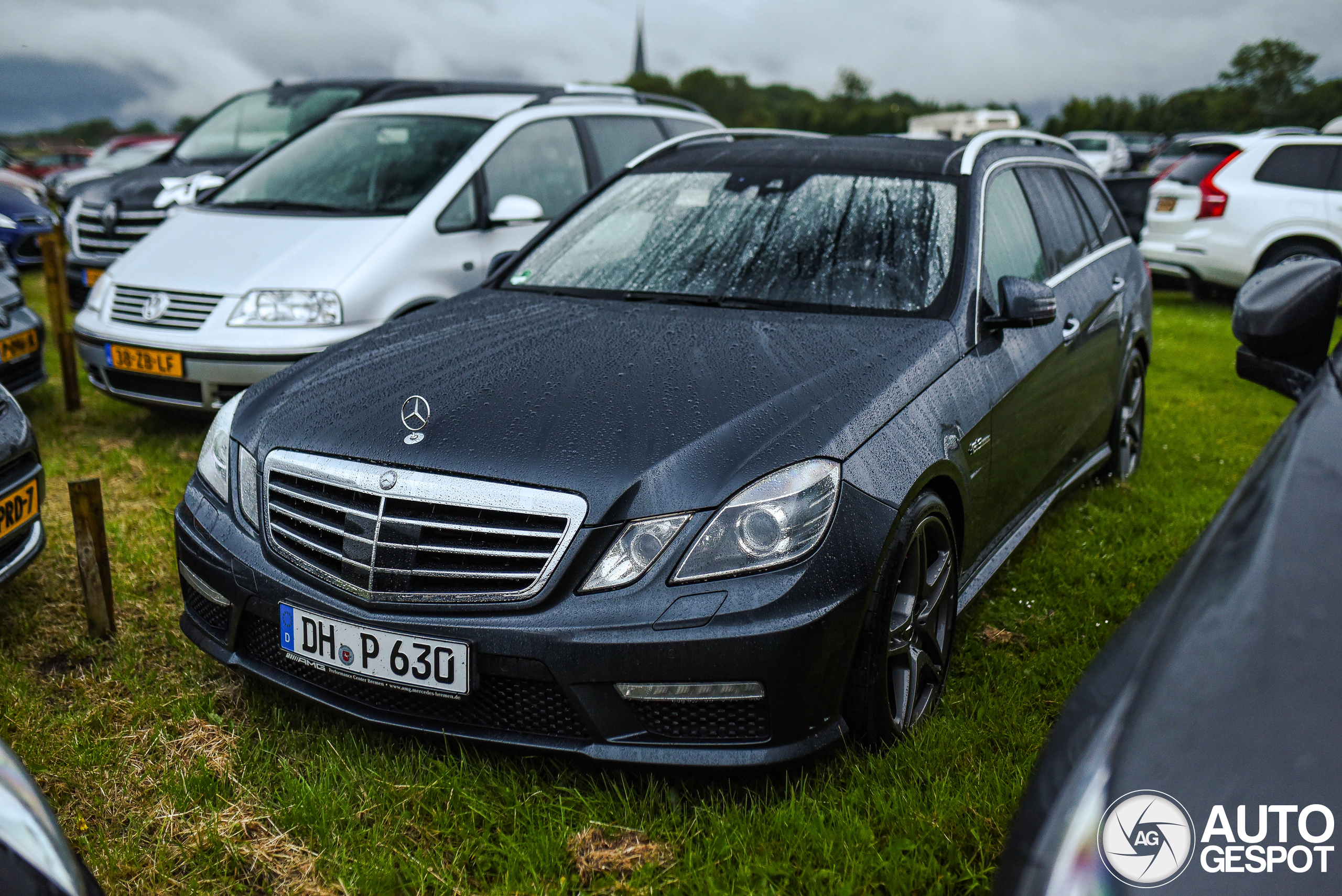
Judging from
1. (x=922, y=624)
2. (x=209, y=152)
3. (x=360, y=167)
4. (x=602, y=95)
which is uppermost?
(x=602, y=95)

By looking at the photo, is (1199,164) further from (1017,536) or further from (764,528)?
(764,528)

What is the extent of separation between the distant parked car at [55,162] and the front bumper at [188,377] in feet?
86.3

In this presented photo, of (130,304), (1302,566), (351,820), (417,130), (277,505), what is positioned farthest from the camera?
(417,130)

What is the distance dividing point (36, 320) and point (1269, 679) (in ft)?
19.5

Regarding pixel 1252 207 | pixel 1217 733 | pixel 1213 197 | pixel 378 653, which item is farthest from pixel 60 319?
pixel 1252 207

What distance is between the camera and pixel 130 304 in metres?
5.33

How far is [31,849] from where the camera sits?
1.32m

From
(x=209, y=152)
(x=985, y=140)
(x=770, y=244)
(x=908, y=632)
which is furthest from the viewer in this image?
(x=209, y=152)

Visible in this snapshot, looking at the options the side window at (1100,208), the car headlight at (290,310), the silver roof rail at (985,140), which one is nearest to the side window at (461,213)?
the car headlight at (290,310)

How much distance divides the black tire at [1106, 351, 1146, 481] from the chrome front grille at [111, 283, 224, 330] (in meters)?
4.03

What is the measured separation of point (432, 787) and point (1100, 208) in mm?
3969

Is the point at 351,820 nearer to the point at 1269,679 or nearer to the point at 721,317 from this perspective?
the point at 721,317

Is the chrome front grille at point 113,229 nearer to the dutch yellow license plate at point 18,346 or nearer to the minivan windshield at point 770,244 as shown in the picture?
the dutch yellow license plate at point 18,346

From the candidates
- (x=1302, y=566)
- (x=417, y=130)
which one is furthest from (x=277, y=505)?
(x=417, y=130)
